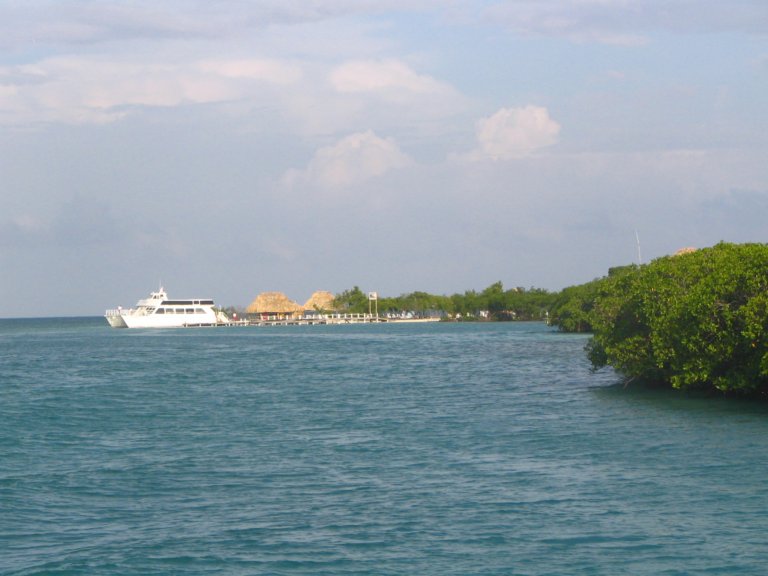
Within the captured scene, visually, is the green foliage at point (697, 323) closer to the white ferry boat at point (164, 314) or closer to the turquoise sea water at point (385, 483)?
the turquoise sea water at point (385, 483)

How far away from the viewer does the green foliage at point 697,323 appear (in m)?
33.2

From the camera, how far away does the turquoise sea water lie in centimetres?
1594

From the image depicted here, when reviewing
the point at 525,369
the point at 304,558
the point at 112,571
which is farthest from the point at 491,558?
the point at 525,369

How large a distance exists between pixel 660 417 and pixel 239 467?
14.6 meters

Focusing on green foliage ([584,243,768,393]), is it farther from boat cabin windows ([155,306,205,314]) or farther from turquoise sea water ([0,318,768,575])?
boat cabin windows ([155,306,205,314])

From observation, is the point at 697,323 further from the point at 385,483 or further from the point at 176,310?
the point at 176,310

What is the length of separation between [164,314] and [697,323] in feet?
453

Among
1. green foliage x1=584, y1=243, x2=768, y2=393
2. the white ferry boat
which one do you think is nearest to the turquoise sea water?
green foliage x1=584, y1=243, x2=768, y2=393

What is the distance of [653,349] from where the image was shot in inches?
1478

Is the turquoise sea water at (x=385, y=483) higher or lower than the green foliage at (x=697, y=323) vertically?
lower

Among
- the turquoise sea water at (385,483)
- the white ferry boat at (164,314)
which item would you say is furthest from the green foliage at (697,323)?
the white ferry boat at (164,314)

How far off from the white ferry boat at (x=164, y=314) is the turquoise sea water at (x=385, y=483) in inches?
4832

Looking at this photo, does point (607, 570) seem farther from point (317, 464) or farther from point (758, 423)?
point (758, 423)

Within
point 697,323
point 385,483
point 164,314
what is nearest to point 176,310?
point 164,314
